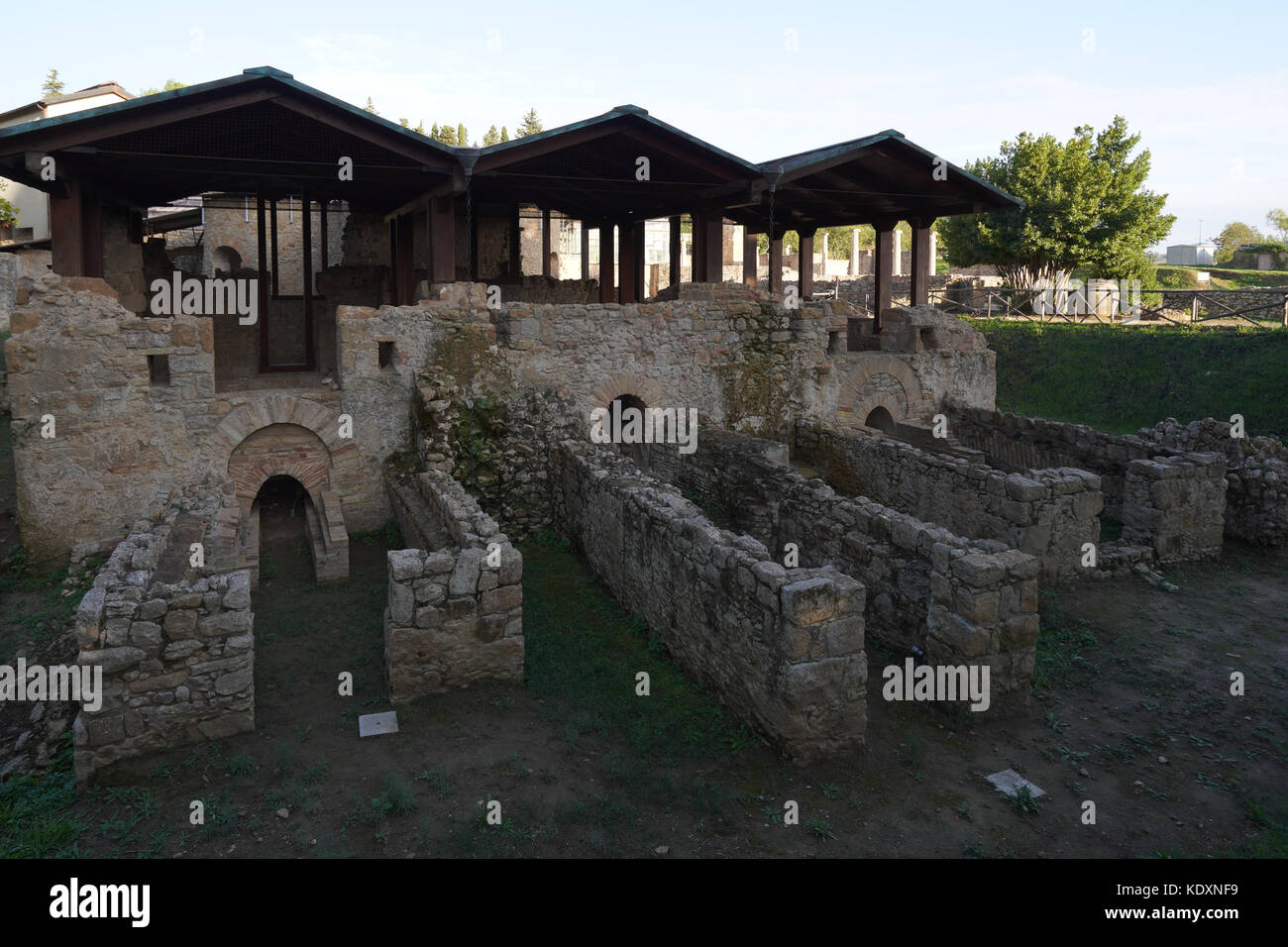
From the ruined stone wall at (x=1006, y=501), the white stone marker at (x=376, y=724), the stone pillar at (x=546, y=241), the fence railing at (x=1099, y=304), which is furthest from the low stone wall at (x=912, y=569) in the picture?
the fence railing at (x=1099, y=304)

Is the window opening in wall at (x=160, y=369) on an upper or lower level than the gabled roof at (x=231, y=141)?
lower

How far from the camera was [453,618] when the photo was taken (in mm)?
7715

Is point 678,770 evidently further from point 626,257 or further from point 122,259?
point 626,257

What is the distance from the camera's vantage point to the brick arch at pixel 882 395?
17.1 metres

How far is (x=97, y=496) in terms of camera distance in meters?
11.5

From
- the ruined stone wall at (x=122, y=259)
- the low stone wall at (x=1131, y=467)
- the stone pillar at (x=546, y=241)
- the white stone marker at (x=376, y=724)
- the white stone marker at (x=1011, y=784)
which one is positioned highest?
the stone pillar at (x=546, y=241)

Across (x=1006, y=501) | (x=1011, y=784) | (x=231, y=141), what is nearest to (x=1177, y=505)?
(x=1006, y=501)

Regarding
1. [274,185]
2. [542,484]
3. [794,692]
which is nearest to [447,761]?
[794,692]

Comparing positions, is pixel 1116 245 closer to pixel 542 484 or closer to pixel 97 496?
pixel 542 484

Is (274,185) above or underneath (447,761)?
above

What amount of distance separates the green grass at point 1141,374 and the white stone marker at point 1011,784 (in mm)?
14896

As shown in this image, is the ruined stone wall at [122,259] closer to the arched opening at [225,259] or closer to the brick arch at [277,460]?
the brick arch at [277,460]

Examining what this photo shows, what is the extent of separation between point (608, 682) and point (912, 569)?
2997 millimetres

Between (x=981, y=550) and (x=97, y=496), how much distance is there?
10.4 meters
